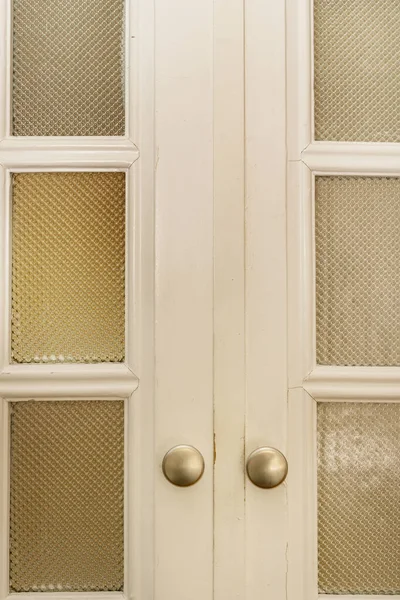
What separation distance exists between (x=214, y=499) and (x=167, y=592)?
0.52 ft

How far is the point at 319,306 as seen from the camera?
0.79 metres

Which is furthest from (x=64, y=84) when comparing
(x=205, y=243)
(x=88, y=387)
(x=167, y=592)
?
(x=167, y=592)

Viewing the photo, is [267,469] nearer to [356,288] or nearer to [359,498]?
[359,498]

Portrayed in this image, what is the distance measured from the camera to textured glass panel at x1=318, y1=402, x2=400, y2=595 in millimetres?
764

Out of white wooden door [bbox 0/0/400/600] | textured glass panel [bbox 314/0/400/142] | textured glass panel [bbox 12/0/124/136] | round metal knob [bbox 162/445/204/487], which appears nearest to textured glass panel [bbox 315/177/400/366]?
white wooden door [bbox 0/0/400/600]

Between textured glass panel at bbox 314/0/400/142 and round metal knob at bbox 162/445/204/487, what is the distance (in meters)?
0.56

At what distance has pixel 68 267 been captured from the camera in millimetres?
790

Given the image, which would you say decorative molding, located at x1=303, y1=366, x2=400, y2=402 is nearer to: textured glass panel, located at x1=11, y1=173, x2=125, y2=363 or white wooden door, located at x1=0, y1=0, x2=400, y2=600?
white wooden door, located at x1=0, y1=0, x2=400, y2=600

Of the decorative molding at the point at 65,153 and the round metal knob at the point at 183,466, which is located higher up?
the decorative molding at the point at 65,153

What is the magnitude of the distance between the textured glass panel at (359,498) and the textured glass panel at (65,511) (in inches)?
13.3

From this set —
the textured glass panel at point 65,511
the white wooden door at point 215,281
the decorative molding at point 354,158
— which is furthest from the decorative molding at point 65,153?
the textured glass panel at point 65,511

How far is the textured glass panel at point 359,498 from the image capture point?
0.76m

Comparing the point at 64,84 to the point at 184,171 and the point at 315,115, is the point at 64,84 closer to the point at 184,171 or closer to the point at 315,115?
the point at 184,171

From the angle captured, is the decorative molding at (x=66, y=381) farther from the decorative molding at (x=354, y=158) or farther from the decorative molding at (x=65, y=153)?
the decorative molding at (x=354, y=158)
